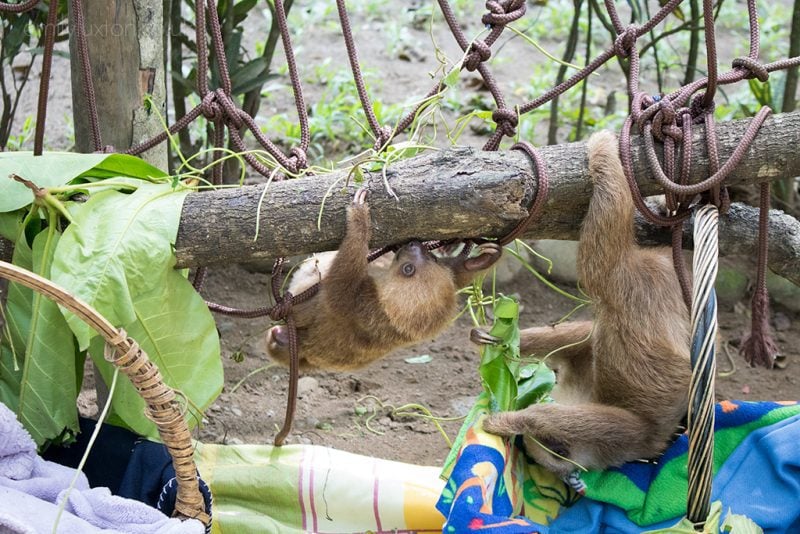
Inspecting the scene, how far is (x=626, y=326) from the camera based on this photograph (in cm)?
319

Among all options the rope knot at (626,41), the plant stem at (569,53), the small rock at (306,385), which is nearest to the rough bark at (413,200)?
the rope knot at (626,41)

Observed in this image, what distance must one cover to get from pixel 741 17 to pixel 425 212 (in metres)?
7.17

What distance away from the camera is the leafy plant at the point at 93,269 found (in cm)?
272

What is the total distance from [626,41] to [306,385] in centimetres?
255

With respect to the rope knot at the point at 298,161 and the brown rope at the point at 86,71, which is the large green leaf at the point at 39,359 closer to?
the brown rope at the point at 86,71

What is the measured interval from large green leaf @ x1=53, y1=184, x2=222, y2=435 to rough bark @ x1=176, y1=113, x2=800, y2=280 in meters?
0.10

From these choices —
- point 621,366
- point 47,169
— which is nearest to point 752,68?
point 621,366

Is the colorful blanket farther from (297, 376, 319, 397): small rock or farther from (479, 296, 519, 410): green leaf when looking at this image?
(297, 376, 319, 397): small rock

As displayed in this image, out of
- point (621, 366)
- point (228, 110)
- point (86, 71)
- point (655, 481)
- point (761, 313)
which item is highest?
point (86, 71)

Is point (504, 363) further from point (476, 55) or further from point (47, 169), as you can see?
point (47, 169)

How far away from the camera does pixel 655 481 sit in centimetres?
316

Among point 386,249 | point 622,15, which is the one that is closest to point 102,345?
point 386,249

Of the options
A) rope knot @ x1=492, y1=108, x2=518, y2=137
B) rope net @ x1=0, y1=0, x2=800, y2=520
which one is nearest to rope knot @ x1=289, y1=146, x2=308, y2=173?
rope net @ x1=0, y1=0, x2=800, y2=520

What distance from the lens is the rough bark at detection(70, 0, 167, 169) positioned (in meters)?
3.30
